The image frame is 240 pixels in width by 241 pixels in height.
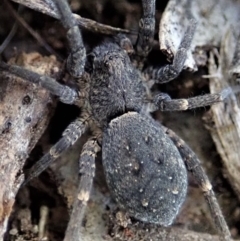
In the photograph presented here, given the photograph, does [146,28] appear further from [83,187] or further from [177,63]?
[83,187]

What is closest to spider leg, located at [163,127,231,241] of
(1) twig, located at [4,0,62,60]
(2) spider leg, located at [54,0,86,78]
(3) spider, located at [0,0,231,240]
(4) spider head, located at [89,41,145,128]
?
(3) spider, located at [0,0,231,240]

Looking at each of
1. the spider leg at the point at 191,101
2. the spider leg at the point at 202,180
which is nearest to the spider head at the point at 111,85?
the spider leg at the point at 191,101

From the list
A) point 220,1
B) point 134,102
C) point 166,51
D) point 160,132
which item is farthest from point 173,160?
point 220,1

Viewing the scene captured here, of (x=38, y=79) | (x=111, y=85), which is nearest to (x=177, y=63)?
(x=111, y=85)

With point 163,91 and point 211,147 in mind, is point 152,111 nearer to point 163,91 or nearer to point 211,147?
point 163,91

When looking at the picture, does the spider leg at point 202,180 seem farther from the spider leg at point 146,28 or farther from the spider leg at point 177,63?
the spider leg at point 146,28

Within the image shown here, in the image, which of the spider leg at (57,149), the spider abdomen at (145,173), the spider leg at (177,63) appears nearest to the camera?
the spider abdomen at (145,173)
